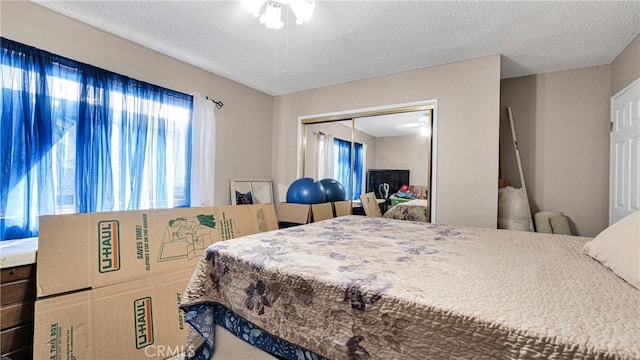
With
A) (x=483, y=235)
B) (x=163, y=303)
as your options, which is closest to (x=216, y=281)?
(x=163, y=303)

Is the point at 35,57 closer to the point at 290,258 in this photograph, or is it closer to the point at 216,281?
the point at 216,281

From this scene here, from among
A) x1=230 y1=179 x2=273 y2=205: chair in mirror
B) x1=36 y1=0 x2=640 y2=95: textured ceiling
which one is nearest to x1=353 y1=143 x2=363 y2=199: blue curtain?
x1=36 y1=0 x2=640 y2=95: textured ceiling

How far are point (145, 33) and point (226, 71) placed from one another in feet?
3.14

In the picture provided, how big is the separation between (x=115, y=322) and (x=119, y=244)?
47 cm

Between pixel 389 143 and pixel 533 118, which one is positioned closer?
pixel 533 118

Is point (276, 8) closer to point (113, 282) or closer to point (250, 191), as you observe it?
point (113, 282)

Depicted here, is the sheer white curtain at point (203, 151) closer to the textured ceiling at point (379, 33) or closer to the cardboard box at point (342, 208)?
the textured ceiling at point (379, 33)

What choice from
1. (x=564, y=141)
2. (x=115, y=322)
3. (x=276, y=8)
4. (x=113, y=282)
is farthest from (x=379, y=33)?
(x=115, y=322)

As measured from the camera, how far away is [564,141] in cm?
304

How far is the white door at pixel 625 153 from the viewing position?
232 centimetres

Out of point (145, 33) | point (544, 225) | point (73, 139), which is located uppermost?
point (145, 33)

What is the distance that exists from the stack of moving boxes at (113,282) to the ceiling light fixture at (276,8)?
1.58 meters

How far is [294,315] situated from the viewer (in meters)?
0.89

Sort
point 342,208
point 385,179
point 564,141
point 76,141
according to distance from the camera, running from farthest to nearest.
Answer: point 342,208 < point 385,179 < point 564,141 < point 76,141
